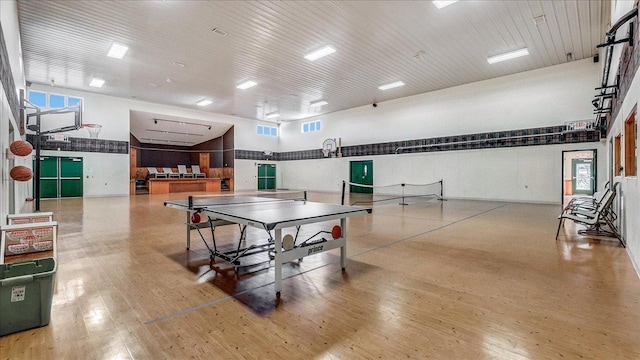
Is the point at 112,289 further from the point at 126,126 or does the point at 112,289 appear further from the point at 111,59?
the point at 126,126

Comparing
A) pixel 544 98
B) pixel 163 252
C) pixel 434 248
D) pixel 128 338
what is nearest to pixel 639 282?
pixel 434 248

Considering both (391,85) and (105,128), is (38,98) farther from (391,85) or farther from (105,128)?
(391,85)

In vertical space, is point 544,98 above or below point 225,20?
below

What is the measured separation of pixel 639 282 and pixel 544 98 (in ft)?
31.7

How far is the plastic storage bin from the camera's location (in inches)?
76.7

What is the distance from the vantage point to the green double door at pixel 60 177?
41.2ft

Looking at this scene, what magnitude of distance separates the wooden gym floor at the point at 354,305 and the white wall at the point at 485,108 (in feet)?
25.4

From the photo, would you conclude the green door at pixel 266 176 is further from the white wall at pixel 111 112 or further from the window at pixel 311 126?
the white wall at pixel 111 112

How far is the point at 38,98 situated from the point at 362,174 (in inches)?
601

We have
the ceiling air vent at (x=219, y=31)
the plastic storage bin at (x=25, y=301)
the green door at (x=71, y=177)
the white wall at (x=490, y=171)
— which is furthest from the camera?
the green door at (x=71, y=177)

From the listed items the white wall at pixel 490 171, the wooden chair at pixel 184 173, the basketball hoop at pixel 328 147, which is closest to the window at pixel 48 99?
the wooden chair at pixel 184 173

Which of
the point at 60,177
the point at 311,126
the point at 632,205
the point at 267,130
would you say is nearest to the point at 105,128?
the point at 60,177

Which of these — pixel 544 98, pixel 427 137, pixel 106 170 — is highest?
pixel 544 98

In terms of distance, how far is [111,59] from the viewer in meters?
9.40
